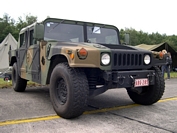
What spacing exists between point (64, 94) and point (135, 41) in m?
53.6

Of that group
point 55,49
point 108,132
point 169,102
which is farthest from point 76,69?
point 169,102

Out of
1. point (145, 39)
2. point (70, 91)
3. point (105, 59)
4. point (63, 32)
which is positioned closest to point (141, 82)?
point (105, 59)

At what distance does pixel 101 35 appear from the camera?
5473 millimetres

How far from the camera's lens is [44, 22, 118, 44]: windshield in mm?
4961

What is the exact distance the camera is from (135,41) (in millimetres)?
55906

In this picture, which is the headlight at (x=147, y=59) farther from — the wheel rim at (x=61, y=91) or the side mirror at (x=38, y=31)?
the side mirror at (x=38, y=31)

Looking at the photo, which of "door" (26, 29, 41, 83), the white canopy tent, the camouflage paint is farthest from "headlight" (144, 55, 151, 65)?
the white canopy tent

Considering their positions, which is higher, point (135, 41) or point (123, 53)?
point (135, 41)

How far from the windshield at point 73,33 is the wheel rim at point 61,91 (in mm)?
1162

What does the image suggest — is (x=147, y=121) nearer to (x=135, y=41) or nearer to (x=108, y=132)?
(x=108, y=132)

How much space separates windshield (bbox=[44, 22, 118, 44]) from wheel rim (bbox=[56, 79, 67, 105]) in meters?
1.16

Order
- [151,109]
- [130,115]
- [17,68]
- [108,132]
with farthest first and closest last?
[17,68] → [151,109] → [130,115] → [108,132]

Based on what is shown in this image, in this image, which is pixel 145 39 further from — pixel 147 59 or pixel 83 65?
pixel 83 65

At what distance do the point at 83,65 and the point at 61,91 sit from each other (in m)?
0.78
